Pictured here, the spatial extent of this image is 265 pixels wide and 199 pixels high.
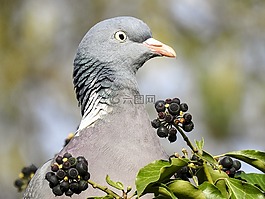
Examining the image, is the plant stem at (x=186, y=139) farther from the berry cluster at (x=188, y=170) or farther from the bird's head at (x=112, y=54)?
the bird's head at (x=112, y=54)

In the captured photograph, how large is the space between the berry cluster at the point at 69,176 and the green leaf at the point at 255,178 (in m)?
0.49

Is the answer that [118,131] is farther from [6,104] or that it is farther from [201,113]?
[6,104]

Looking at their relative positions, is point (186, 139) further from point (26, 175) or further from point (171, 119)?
point (26, 175)

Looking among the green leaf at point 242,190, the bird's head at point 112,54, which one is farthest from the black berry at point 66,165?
the bird's head at point 112,54

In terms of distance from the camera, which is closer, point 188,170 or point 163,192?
point 163,192

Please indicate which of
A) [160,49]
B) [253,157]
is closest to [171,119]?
[253,157]

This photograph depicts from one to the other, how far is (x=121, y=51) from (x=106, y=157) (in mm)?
718

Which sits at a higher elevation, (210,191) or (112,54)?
(112,54)

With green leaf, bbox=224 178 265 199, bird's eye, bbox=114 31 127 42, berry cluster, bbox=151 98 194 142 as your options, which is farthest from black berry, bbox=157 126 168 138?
bird's eye, bbox=114 31 127 42

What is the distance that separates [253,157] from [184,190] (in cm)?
28

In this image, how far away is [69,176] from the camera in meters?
2.18

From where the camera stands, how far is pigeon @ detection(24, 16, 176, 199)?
3.11m

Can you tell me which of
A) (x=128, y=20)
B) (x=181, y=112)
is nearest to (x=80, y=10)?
(x=128, y=20)

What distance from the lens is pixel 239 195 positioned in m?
2.14
